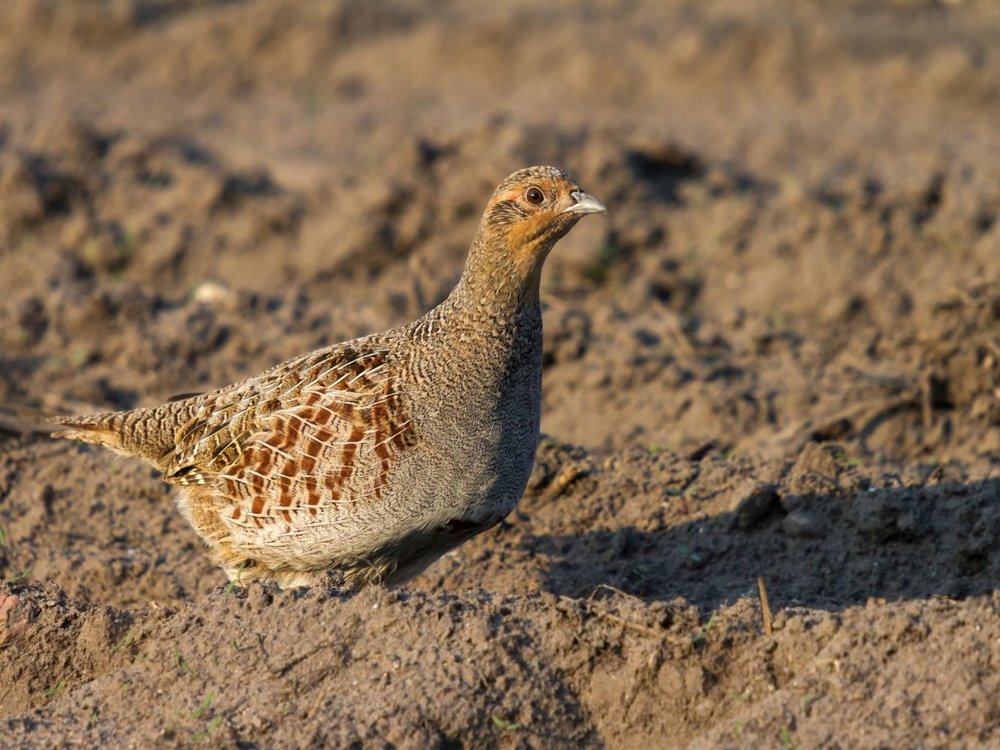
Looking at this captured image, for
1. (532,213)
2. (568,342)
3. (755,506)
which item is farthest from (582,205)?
(568,342)

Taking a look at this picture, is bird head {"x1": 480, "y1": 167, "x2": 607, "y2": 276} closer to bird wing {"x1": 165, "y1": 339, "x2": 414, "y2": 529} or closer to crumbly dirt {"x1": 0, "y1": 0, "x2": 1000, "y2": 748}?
bird wing {"x1": 165, "y1": 339, "x2": 414, "y2": 529}

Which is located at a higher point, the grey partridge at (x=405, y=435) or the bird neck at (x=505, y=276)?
the bird neck at (x=505, y=276)

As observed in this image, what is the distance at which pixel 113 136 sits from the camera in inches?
454

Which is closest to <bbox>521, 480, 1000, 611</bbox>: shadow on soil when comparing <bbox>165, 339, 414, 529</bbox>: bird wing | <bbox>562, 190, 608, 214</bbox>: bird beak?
<bbox>165, 339, 414, 529</bbox>: bird wing

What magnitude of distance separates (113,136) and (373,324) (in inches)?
160

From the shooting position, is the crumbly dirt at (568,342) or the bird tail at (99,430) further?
the bird tail at (99,430)

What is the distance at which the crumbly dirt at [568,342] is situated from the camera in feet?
14.2

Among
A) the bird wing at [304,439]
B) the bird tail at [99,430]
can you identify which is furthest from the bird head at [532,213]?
the bird tail at [99,430]

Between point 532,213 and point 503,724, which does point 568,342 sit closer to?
point 532,213

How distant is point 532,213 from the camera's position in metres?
5.08

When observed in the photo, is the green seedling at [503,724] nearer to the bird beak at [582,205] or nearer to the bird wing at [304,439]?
the bird wing at [304,439]

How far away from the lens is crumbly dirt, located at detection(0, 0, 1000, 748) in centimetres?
432

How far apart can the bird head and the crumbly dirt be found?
4.17 feet

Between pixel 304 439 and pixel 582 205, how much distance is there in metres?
1.30
